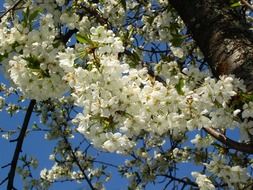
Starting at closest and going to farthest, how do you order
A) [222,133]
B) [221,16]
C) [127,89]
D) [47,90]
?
[127,89] → [47,90] → [222,133] → [221,16]

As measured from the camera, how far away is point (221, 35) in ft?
9.34

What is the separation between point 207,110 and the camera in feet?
7.36

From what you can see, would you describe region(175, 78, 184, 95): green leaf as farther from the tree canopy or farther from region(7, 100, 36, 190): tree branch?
region(7, 100, 36, 190): tree branch

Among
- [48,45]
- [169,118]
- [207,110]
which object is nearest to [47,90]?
[48,45]

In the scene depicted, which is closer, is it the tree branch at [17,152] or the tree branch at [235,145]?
the tree branch at [235,145]

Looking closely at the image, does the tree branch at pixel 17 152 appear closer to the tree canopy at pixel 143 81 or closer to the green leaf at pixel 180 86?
the tree canopy at pixel 143 81

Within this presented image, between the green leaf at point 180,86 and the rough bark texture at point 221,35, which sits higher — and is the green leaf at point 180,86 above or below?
below

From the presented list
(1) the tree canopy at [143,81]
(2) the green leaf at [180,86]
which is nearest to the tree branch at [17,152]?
(1) the tree canopy at [143,81]

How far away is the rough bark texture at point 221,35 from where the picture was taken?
2.62m

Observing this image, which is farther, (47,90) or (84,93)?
(47,90)

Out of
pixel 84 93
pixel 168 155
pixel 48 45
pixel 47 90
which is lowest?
pixel 84 93

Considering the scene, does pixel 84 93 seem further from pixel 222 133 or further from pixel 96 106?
pixel 222 133

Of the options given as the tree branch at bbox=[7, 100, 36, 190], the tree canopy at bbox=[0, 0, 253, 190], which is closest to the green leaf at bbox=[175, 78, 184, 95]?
the tree canopy at bbox=[0, 0, 253, 190]

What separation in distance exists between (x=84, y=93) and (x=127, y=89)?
0.19m
